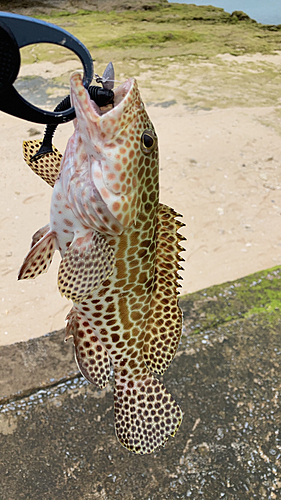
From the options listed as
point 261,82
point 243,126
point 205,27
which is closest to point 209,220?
point 243,126

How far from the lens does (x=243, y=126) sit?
5871 millimetres

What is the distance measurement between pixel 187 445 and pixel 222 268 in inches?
80.2

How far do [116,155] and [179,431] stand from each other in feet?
5.16

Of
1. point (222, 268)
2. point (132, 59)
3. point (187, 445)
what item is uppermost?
point (132, 59)

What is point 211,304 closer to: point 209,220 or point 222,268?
point 222,268

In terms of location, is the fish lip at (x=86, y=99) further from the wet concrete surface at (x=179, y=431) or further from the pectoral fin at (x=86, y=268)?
the wet concrete surface at (x=179, y=431)

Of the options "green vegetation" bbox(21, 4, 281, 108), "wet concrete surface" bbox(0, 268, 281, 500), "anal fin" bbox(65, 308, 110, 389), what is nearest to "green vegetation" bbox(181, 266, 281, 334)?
"wet concrete surface" bbox(0, 268, 281, 500)

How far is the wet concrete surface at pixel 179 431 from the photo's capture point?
6.01 ft

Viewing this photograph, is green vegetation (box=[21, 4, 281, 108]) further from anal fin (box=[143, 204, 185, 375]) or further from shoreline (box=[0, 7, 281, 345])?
anal fin (box=[143, 204, 185, 375])

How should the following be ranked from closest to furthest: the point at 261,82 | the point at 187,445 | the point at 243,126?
the point at 187,445, the point at 243,126, the point at 261,82

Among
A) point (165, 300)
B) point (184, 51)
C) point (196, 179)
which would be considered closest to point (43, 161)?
point (165, 300)

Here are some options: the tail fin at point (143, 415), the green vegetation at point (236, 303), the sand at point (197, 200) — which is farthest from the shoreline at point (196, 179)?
the tail fin at point (143, 415)

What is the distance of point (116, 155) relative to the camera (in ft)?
3.15

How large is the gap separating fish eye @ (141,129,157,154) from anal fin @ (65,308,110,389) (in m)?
0.51
